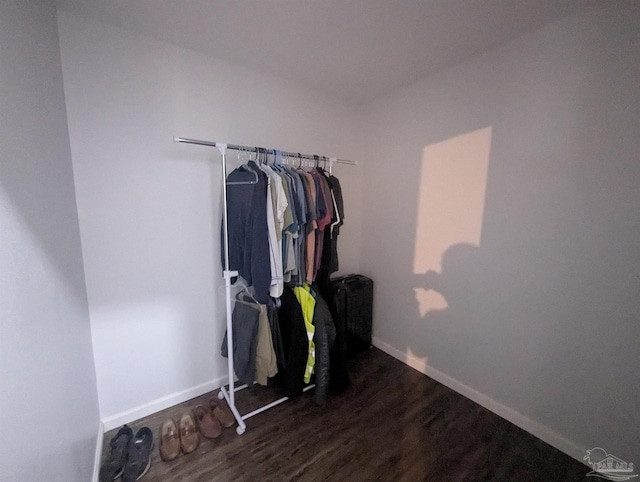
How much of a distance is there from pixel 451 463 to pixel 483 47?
256cm

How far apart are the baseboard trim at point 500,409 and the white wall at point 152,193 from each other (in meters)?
1.66

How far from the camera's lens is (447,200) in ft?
6.87

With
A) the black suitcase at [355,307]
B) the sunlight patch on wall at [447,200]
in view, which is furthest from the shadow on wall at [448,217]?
the black suitcase at [355,307]

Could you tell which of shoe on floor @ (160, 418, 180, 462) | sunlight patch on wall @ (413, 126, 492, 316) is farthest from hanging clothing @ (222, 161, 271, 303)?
sunlight patch on wall @ (413, 126, 492, 316)

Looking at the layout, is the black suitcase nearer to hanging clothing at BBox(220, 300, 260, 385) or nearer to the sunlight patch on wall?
the sunlight patch on wall

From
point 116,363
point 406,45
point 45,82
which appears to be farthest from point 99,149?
point 406,45

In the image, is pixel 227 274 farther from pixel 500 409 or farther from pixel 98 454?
pixel 500 409

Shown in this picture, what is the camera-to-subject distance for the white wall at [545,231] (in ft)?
4.53

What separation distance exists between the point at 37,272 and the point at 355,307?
7.06 ft

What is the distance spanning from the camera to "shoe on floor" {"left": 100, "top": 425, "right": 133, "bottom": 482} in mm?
1425

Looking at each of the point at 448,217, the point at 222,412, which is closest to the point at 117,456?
the point at 222,412

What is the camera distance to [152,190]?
174 cm

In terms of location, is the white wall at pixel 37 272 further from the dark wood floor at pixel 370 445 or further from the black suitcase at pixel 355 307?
the black suitcase at pixel 355 307

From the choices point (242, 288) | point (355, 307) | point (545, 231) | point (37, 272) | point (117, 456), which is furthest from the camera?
point (355, 307)
